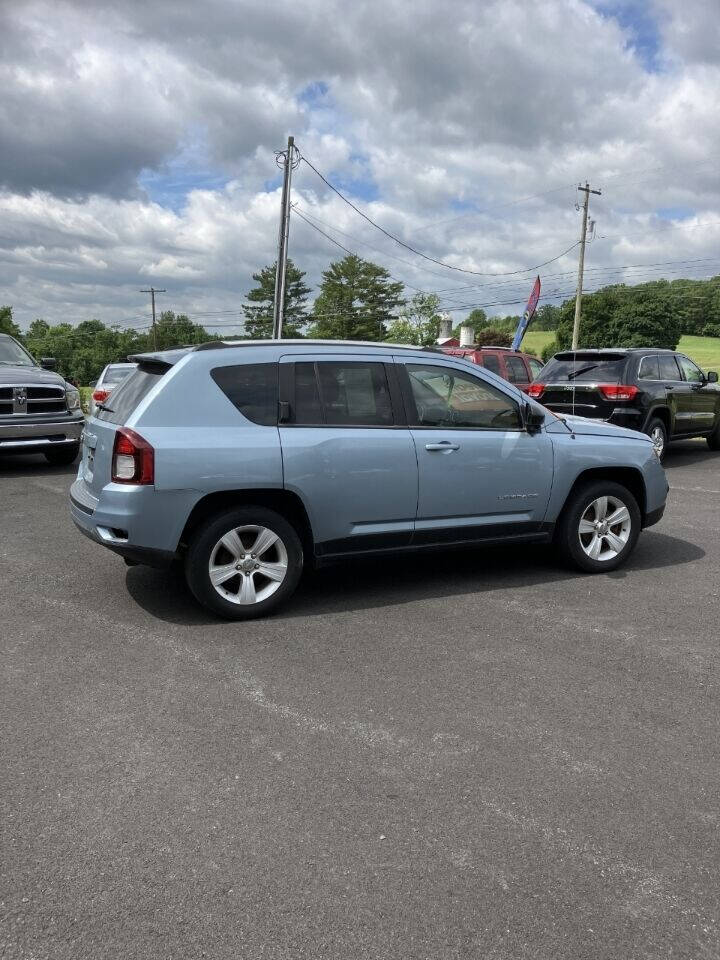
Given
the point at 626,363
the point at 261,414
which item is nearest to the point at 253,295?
the point at 626,363

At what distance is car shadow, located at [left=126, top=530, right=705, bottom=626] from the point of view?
17.0 feet

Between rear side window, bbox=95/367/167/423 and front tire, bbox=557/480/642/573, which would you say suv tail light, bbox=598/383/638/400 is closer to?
front tire, bbox=557/480/642/573

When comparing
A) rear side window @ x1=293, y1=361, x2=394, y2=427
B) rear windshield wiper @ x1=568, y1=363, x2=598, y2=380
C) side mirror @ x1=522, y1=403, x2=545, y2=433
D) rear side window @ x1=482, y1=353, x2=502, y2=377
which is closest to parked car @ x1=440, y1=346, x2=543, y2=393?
rear side window @ x1=482, y1=353, x2=502, y2=377

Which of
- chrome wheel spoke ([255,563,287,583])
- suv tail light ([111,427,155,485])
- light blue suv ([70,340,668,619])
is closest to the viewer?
suv tail light ([111,427,155,485])

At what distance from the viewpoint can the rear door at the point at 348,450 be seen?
4.94 metres

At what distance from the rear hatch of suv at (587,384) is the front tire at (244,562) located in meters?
7.64

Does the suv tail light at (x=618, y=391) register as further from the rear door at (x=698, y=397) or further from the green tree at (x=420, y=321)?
the green tree at (x=420, y=321)

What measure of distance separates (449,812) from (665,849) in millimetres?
739

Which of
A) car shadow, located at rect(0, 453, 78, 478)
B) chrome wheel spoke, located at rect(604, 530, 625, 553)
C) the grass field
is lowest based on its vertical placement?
car shadow, located at rect(0, 453, 78, 478)

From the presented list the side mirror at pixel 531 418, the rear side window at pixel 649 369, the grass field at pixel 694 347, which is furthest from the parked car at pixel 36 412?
the grass field at pixel 694 347

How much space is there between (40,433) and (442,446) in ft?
25.0

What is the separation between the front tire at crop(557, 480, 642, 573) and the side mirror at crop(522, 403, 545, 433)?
65 centimetres

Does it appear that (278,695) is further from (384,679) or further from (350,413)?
(350,413)

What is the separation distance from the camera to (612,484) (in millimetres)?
6016
